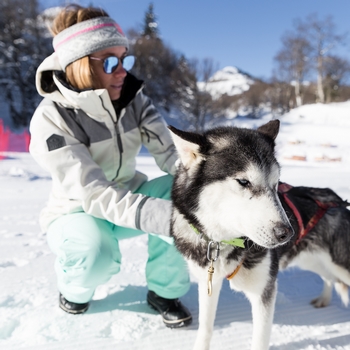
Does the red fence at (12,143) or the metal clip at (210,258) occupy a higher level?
the metal clip at (210,258)

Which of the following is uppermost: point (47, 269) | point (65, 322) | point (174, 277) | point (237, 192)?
point (237, 192)

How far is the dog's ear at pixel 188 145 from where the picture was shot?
114 cm

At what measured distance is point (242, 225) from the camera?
3.45 feet

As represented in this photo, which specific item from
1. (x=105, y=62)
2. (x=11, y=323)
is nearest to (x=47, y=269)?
(x=11, y=323)

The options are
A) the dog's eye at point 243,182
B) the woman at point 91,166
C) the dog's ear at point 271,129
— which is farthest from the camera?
the woman at point 91,166

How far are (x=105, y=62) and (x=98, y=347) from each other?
149cm

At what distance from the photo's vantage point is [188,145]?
119cm

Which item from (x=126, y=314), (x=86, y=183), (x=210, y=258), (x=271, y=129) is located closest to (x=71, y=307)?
(x=126, y=314)

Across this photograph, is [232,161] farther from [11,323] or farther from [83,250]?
[11,323]

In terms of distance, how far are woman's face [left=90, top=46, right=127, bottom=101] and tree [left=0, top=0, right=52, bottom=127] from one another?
49.7ft

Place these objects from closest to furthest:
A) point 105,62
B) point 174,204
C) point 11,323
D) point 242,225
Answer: point 242,225, point 174,204, point 11,323, point 105,62

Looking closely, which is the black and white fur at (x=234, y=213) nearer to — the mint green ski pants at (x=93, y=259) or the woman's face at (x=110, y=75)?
the mint green ski pants at (x=93, y=259)

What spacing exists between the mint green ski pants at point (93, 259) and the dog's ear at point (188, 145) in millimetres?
538

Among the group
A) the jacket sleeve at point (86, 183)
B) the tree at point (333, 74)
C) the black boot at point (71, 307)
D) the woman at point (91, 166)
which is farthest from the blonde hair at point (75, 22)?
the tree at point (333, 74)
